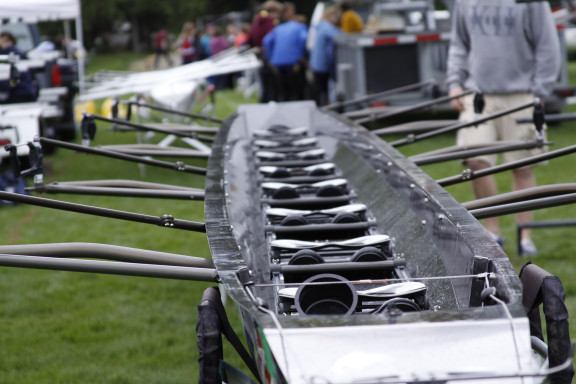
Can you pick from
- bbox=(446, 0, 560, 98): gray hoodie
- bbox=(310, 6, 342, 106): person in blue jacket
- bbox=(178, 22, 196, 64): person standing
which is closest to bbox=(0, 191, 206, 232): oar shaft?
bbox=(446, 0, 560, 98): gray hoodie

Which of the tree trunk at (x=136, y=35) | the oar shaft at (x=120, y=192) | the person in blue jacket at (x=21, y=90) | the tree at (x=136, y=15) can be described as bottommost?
the oar shaft at (x=120, y=192)

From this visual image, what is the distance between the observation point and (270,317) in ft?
7.31

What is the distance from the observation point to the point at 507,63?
5809 mm

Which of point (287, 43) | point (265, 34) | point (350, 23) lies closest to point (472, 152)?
point (287, 43)

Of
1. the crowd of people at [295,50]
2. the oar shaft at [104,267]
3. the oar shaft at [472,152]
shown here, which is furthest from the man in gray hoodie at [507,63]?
the crowd of people at [295,50]

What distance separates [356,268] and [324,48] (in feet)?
34.4

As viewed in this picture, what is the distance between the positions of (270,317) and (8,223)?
6527 millimetres

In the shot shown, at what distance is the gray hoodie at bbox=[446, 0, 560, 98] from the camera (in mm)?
5668

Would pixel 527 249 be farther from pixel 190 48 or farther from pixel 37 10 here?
pixel 190 48

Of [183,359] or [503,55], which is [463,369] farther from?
[503,55]

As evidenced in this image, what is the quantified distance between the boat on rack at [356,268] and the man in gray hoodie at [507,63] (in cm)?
112

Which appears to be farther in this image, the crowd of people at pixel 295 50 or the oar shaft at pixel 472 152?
the crowd of people at pixel 295 50

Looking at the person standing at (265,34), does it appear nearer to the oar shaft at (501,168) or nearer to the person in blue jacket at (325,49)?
the person in blue jacket at (325,49)

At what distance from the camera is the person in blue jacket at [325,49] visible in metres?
13.2
